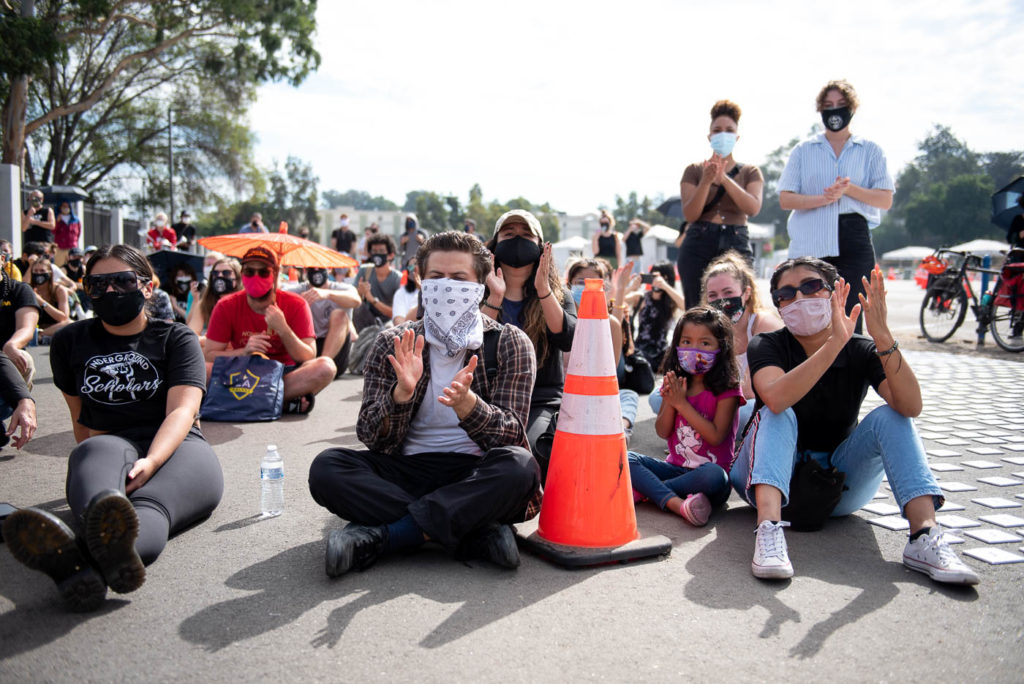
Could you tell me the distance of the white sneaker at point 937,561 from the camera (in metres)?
3.11

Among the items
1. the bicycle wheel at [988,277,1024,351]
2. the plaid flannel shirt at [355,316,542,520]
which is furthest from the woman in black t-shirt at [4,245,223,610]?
the bicycle wheel at [988,277,1024,351]

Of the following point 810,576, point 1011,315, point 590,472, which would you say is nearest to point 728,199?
point 590,472

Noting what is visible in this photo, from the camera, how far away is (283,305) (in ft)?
22.1

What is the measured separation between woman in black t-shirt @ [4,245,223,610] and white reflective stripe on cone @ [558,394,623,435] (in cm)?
180

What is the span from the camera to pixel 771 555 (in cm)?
328

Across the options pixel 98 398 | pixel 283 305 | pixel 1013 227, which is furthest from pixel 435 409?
pixel 1013 227

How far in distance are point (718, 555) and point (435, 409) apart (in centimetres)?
148

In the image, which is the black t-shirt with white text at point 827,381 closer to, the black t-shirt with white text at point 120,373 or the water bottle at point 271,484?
the water bottle at point 271,484

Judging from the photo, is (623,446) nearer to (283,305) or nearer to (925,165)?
(283,305)

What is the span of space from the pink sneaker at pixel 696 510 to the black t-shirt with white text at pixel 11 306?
4645mm

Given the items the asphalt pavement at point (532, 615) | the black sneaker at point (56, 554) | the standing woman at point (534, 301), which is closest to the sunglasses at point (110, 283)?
the asphalt pavement at point (532, 615)

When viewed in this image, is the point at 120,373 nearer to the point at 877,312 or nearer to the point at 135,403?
the point at 135,403

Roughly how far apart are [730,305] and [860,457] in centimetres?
176

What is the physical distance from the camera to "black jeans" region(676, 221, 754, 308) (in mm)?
6559
